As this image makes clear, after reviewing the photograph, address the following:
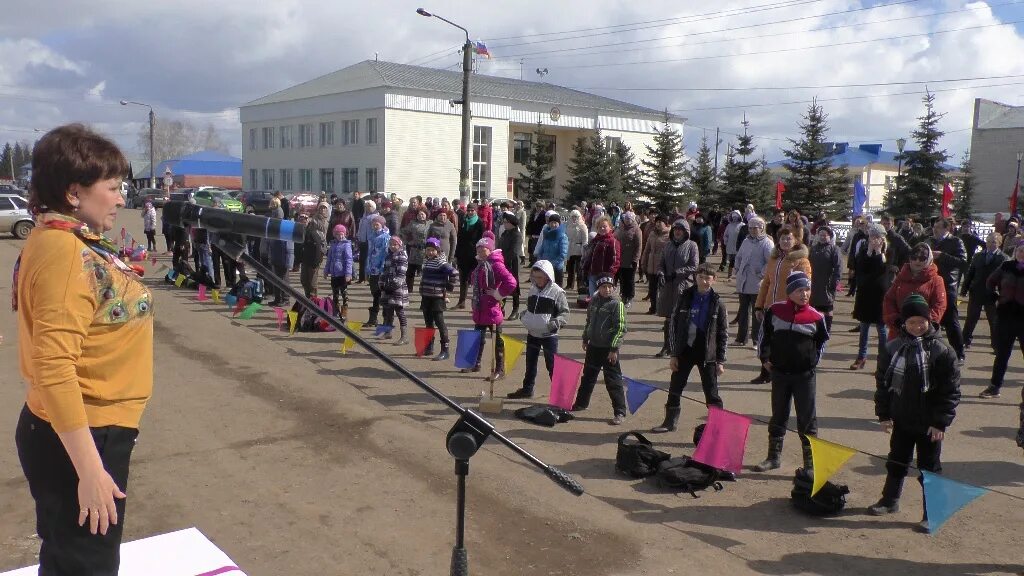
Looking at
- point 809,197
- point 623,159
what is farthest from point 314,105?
point 809,197

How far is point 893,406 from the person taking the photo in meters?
5.84

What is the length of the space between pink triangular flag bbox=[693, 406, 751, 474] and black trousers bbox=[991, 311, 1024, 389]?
4.50m

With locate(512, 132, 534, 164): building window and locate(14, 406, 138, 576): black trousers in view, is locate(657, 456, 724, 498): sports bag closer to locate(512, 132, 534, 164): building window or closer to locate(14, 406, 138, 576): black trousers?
locate(14, 406, 138, 576): black trousers

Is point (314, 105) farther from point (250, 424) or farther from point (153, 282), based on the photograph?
point (250, 424)

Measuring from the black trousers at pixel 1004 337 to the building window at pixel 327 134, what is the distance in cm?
5125

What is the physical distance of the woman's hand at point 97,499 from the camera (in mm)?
2285

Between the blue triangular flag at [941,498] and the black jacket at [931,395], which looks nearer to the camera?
the blue triangular flag at [941,498]

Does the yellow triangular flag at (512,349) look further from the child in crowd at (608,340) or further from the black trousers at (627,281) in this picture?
the black trousers at (627,281)

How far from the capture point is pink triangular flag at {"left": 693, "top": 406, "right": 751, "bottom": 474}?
249 inches

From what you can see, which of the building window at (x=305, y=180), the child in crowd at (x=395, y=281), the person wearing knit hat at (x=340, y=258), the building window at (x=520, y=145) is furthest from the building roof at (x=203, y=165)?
the child in crowd at (x=395, y=281)

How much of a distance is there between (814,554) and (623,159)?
37.9 metres

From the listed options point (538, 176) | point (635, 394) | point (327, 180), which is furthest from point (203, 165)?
point (635, 394)

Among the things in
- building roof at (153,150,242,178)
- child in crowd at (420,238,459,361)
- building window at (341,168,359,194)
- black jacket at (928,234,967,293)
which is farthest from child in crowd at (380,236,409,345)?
building roof at (153,150,242,178)

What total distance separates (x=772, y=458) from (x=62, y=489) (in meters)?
5.78
